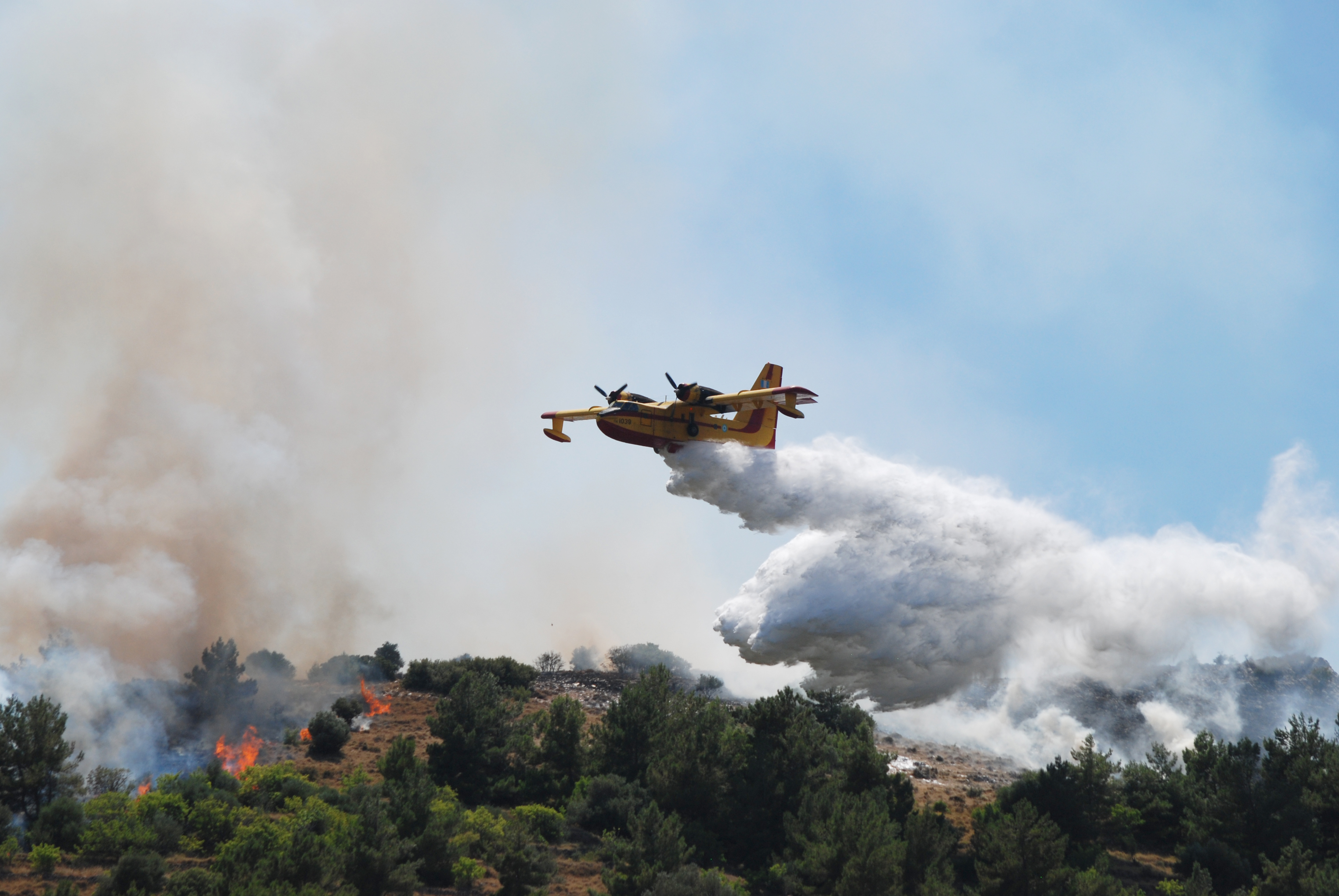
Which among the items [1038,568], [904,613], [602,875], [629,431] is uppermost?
[629,431]

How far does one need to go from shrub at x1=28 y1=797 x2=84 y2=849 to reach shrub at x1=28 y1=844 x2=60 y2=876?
1.42 m

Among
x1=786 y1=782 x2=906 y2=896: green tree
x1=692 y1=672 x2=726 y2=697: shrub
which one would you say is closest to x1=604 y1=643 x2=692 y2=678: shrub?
x1=692 y1=672 x2=726 y2=697: shrub

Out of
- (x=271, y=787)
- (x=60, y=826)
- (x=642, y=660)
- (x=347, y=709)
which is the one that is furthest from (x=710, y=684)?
(x=60, y=826)

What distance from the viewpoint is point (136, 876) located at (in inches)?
840

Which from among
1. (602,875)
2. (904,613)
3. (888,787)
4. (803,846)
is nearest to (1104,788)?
(888,787)

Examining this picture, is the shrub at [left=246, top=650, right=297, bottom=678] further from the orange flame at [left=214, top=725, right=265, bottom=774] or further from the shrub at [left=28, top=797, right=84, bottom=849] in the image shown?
the shrub at [left=28, top=797, right=84, bottom=849]

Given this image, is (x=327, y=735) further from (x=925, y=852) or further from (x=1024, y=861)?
(x=1024, y=861)

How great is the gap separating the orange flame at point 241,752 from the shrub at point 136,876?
65.4 feet

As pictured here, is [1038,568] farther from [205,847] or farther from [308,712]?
[308,712]

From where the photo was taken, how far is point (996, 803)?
36812mm

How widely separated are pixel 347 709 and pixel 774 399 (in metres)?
33.3

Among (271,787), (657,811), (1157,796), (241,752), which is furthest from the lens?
(241,752)

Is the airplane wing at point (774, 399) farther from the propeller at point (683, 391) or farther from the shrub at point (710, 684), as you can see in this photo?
the shrub at point (710, 684)

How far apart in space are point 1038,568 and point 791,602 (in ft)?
39.0
